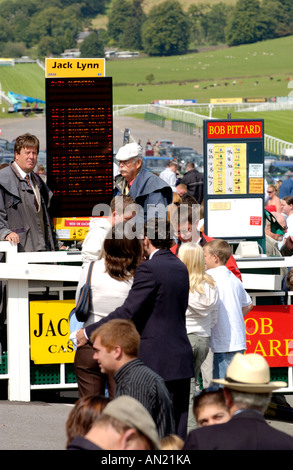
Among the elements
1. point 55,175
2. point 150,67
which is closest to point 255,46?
point 150,67

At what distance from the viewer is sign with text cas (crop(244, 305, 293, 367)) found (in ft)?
27.0

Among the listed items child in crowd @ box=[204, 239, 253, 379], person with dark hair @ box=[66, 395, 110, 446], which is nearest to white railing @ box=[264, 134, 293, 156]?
child in crowd @ box=[204, 239, 253, 379]

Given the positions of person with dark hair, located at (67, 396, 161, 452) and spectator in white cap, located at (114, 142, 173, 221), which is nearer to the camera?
person with dark hair, located at (67, 396, 161, 452)

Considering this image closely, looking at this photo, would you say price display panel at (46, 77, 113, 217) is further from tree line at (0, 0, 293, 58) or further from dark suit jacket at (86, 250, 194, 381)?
tree line at (0, 0, 293, 58)

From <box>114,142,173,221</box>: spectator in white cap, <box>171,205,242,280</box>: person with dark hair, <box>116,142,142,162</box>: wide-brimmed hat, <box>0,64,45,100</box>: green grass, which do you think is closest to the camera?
<box>116,142,142,162</box>: wide-brimmed hat

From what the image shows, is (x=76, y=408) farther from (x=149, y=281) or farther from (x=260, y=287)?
(x=260, y=287)

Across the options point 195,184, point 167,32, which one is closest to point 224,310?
point 195,184

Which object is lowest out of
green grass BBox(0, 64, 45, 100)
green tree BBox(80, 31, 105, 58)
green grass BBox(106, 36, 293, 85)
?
green grass BBox(0, 64, 45, 100)

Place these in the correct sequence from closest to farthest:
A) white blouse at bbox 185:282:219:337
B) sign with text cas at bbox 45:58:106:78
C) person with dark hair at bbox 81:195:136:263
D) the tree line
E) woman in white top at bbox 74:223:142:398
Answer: woman in white top at bbox 74:223:142:398 → person with dark hair at bbox 81:195:136:263 → white blouse at bbox 185:282:219:337 → sign with text cas at bbox 45:58:106:78 → the tree line

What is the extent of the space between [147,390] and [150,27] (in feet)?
589

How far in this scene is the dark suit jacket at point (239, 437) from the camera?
3.68m

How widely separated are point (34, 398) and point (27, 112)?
299 ft

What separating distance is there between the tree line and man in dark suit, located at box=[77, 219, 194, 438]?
563 ft

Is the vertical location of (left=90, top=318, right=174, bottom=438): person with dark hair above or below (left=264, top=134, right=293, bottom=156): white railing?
below
